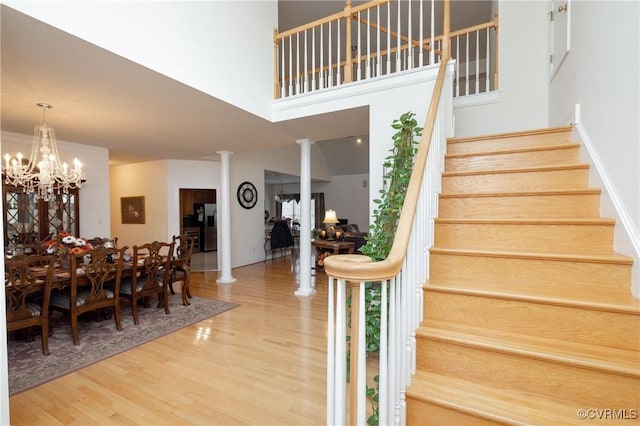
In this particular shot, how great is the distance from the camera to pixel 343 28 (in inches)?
219

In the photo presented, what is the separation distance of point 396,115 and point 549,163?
135 cm

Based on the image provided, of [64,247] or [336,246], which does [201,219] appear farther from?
[64,247]

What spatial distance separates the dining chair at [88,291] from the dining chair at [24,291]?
0.20 metres

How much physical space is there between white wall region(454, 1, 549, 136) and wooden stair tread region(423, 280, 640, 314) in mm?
2829

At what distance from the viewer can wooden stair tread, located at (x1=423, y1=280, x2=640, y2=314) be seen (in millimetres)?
1354

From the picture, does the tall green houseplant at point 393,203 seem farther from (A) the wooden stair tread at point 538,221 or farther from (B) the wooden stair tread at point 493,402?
(B) the wooden stair tread at point 493,402

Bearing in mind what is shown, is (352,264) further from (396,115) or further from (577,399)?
(396,115)

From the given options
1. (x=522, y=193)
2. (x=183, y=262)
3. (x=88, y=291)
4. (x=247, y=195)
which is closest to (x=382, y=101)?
(x=522, y=193)

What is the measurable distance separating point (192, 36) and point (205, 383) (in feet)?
9.67

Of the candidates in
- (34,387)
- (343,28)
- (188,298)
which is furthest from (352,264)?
(343,28)

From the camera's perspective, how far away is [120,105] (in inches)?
122

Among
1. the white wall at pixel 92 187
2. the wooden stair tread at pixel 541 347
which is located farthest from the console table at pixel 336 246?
the wooden stair tread at pixel 541 347

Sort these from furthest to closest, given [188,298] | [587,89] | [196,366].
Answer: [188,298], [196,366], [587,89]

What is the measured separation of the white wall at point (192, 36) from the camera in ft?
6.41
